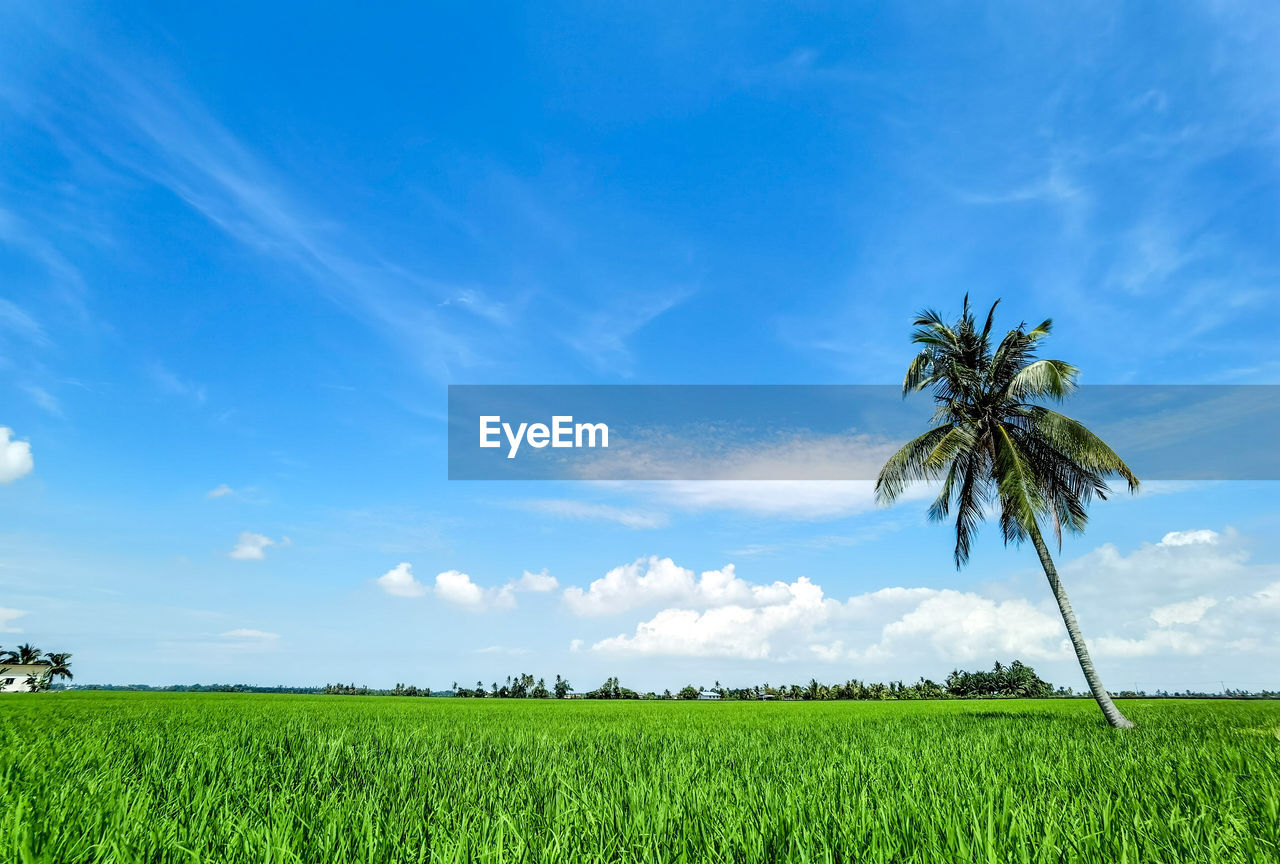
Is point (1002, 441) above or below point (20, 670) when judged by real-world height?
above

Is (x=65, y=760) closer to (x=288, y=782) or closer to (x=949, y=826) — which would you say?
(x=288, y=782)

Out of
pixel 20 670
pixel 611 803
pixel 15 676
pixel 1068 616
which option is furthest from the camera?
pixel 20 670

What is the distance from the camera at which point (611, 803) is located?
362cm

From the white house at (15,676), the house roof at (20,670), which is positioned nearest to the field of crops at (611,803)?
the white house at (15,676)

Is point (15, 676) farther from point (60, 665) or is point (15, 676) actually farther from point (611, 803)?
point (611, 803)

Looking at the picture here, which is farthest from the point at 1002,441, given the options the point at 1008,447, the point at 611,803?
the point at 611,803

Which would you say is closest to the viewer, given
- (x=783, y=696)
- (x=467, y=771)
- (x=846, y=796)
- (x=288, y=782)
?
(x=846, y=796)

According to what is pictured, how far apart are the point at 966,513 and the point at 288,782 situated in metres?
16.8

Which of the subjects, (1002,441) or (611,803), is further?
(1002,441)

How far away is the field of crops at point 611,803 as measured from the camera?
2.85 metres

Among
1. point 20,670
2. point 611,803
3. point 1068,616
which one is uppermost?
point 1068,616

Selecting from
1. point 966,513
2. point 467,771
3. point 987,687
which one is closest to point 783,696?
point 987,687

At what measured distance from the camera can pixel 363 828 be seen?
10.2 feet

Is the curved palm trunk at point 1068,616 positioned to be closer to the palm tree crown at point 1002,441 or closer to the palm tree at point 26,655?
the palm tree crown at point 1002,441
